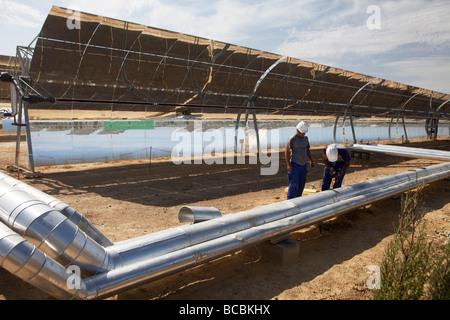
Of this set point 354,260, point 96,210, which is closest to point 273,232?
point 354,260

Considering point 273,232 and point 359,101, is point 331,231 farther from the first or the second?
point 359,101

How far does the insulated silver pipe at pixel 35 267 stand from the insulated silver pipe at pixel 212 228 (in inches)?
21.1

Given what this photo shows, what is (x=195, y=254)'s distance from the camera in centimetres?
326

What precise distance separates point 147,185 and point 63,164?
200 inches

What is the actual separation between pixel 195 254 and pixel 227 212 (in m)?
3.25

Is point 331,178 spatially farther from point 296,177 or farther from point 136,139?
point 136,139

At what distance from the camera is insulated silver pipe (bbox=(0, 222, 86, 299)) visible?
95.3 inches

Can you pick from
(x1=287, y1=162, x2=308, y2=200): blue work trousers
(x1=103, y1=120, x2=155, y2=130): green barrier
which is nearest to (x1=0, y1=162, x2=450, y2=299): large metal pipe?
(x1=287, y1=162, x2=308, y2=200): blue work trousers

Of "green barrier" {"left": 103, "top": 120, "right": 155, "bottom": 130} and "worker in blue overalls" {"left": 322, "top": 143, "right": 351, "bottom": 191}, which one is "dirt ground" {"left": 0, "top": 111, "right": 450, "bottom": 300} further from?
"green barrier" {"left": 103, "top": 120, "right": 155, "bottom": 130}

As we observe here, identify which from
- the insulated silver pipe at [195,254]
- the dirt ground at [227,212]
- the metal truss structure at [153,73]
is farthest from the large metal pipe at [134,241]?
the metal truss structure at [153,73]

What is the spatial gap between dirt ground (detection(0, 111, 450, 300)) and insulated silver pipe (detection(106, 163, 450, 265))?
21.8 inches

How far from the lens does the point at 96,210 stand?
256 inches

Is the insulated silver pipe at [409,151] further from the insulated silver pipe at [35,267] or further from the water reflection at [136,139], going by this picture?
the insulated silver pipe at [35,267]

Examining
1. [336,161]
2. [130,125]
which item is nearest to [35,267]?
[336,161]
